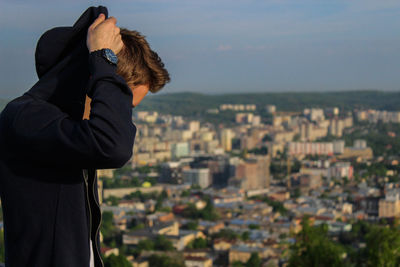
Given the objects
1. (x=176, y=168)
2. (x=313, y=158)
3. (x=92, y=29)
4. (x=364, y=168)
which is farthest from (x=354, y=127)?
(x=92, y=29)

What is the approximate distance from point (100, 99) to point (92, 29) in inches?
3.0

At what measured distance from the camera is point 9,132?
0.49m

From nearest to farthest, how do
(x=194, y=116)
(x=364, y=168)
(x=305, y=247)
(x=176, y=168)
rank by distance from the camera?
1. (x=305, y=247)
2. (x=176, y=168)
3. (x=364, y=168)
4. (x=194, y=116)

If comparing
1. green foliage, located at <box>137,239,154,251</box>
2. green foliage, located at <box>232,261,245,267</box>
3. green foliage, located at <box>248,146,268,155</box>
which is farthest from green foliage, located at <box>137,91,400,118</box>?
green foliage, located at <box>232,261,245,267</box>

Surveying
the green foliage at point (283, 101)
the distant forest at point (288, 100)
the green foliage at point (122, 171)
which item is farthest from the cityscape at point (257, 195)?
the distant forest at point (288, 100)

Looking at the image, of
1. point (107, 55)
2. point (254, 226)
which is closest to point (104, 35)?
point (107, 55)

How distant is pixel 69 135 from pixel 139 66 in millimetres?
98

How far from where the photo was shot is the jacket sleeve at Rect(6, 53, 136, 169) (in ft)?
1.51

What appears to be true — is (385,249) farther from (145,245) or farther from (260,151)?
(260,151)

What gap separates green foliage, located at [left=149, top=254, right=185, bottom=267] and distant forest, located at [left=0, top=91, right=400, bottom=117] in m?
23.9

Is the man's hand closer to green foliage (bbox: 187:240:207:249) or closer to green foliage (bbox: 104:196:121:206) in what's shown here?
green foliage (bbox: 187:240:207:249)

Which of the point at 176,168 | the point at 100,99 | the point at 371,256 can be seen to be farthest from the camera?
the point at 176,168

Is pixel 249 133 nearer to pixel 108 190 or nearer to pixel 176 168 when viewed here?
pixel 176 168

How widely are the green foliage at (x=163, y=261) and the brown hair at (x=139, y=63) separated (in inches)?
311
